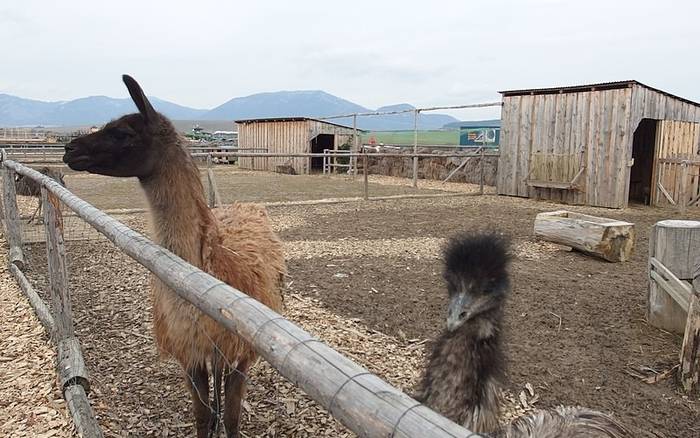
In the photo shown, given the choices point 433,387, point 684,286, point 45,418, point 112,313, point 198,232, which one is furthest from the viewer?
point 112,313

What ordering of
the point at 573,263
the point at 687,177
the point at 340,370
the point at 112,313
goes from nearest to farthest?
the point at 340,370, the point at 112,313, the point at 573,263, the point at 687,177

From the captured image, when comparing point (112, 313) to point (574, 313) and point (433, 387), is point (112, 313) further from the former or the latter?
point (574, 313)

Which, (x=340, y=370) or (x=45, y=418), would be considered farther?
(x=45, y=418)

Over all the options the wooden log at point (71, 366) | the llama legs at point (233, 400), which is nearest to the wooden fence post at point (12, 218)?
the wooden log at point (71, 366)

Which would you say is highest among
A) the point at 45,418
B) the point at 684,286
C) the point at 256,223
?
the point at 256,223

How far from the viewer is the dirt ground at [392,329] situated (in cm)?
321

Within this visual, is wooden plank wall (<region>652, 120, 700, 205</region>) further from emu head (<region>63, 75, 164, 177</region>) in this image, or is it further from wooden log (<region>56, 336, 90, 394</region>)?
wooden log (<region>56, 336, 90, 394</region>)

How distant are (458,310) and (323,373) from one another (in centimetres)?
130

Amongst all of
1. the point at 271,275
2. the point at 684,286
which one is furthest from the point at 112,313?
the point at 684,286

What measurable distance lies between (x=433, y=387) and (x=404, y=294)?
3286 millimetres

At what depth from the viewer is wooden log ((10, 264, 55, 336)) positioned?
13.6ft

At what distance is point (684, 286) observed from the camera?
4125 mm

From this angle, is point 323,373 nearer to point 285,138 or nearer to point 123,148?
point 123,148

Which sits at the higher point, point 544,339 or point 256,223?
point 256,223
